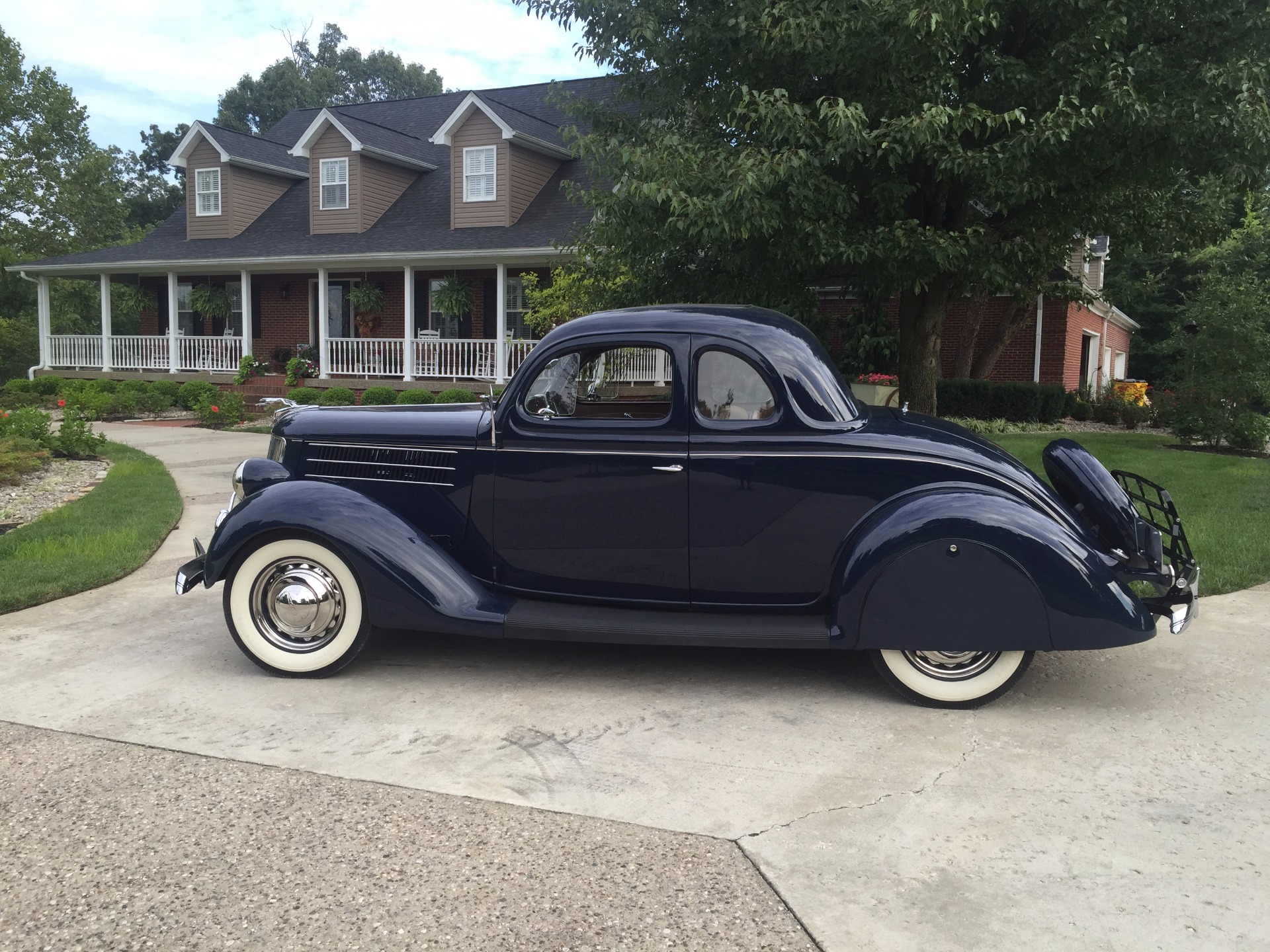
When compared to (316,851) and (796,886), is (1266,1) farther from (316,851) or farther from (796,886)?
(316,851)

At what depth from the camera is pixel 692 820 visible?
337 centimetres

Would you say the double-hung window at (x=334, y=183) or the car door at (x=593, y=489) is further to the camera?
the double-hung window at (x=334, y=183)

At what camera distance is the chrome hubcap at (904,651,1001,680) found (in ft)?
14.5

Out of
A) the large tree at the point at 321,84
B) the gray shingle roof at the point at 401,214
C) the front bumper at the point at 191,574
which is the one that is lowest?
the front bumper at the point at 191,574

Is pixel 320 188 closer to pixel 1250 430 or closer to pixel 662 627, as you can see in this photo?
pixel 1250 430

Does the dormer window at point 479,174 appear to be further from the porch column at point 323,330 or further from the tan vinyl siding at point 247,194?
the tan vinyl siding at point 247,194

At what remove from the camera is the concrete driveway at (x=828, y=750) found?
2.92 metres

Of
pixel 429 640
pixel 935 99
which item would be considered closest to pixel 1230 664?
pixel 429 640

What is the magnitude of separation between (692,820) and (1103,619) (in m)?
2.04

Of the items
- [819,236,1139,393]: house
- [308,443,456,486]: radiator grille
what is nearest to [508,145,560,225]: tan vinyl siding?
[819,236,1139,393]: house

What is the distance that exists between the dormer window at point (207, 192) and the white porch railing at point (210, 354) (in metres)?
3.80

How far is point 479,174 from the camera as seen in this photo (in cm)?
2220

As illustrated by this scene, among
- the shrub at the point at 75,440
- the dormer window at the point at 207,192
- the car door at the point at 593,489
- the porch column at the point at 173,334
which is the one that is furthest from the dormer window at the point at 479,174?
the car door at the point at 593,489

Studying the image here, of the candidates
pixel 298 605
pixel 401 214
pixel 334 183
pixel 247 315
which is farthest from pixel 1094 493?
pixel 334 183
